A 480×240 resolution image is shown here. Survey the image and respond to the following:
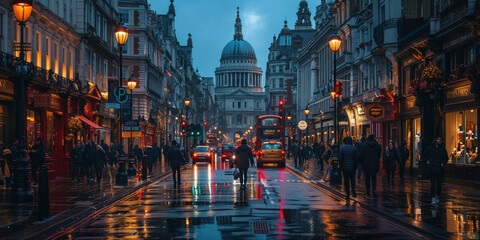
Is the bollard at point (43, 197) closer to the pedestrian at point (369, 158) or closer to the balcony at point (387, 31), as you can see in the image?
the pedestrian at point (369, 158)

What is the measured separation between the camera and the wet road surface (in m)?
12.9

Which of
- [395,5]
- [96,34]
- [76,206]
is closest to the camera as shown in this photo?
[76,206]

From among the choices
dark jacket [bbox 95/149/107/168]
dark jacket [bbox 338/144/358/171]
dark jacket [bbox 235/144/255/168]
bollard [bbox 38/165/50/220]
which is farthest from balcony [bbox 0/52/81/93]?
dark jacket [bbox 338/144/358/171]

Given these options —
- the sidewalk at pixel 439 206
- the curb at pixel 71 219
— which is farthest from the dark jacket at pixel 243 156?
the curb at pixel 71 219

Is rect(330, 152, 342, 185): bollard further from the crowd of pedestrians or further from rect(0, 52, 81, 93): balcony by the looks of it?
rect(0, 52, 81, 93): balcony

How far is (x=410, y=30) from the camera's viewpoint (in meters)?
37.0

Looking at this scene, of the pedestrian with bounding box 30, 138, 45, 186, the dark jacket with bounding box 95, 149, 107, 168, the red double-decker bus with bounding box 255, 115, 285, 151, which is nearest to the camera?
the pedestrian with bounding box 30, 138, 45, 186

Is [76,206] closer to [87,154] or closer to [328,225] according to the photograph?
[328,225]

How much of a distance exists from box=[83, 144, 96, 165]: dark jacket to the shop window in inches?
612

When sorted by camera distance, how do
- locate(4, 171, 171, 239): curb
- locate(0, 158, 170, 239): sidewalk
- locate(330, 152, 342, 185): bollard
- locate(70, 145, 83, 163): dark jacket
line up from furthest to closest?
locate(70, 145, 83, 163): dark jacket → locate(330, 152, 342, 185): bollard → locate(0, 158, 170, 239): sidewalk → locate(4, 171, 171, 239): curb

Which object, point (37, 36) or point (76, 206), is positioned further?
point (37, 36)

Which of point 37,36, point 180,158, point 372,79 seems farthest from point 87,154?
point 372,79

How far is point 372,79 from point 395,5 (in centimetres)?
1054

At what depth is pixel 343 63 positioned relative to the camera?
59.8 meters
